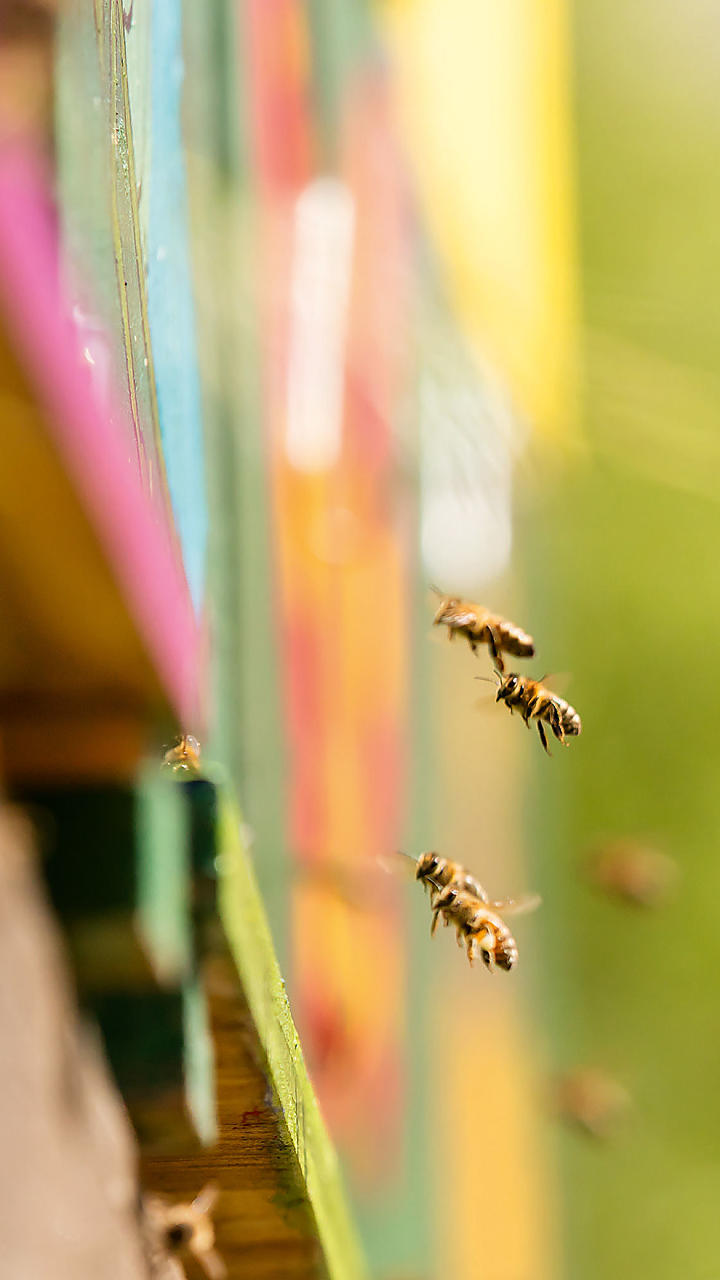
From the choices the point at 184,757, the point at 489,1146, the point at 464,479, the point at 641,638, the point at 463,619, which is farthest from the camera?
the point at 641,638

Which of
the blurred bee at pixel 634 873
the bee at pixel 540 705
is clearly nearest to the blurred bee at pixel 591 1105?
the blurred bee at pixel 634 873

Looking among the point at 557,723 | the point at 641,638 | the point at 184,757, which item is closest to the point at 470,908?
the point at 557,723

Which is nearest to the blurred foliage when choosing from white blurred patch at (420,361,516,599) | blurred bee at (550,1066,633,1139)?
blurred bee at (550,1066,633,1139)

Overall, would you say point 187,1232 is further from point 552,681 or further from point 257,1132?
point 552,681

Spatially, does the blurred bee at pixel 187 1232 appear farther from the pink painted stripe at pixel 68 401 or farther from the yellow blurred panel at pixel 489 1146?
the yellow blurred panel at pixel 489 1146

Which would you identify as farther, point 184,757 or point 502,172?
point 502,172
